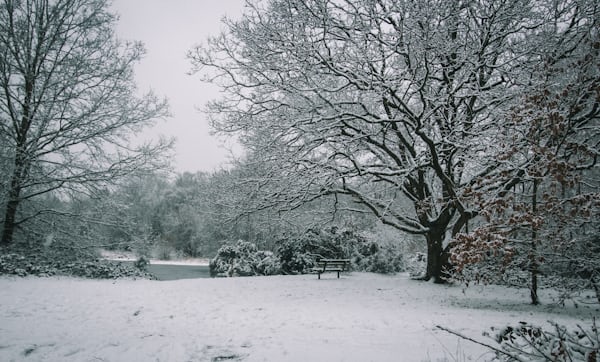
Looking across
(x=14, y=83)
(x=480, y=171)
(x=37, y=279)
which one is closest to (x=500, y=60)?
(x=480, y=171)

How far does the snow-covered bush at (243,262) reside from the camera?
16.6 metres

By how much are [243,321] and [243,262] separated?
A: 1103cm

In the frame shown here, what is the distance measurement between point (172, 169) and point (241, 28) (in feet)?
20.2

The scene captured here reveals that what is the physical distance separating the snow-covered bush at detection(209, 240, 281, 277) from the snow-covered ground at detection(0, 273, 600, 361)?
6417mm

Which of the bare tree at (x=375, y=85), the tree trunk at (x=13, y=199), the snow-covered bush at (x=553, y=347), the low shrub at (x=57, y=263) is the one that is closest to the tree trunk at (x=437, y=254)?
the bare tree at (x=375, y=85)

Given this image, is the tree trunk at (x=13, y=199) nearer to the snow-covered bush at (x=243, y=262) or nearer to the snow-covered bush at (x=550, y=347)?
the snow-covered bush at (x=243, y=262)

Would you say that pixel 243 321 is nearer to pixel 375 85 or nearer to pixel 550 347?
pixel 550 347

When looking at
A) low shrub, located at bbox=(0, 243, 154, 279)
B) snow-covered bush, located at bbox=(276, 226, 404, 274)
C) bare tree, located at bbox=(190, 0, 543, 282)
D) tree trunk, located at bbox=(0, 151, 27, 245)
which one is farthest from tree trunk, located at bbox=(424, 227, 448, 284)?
tree trunk, located at bbox=(0, 151, 27, 245)

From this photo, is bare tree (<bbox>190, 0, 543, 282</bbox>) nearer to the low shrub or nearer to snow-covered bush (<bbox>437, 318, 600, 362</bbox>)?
snow-covered bush (<bbox>437, 318, 600, 362</bbox>)

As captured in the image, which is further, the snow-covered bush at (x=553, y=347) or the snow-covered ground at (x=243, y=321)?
the snow-covered ground at (x=243, y=321)

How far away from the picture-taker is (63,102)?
39.0ft

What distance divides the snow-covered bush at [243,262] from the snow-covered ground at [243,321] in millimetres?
6417

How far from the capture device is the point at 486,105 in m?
8.95

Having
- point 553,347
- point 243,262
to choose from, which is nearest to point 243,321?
point 553,347
